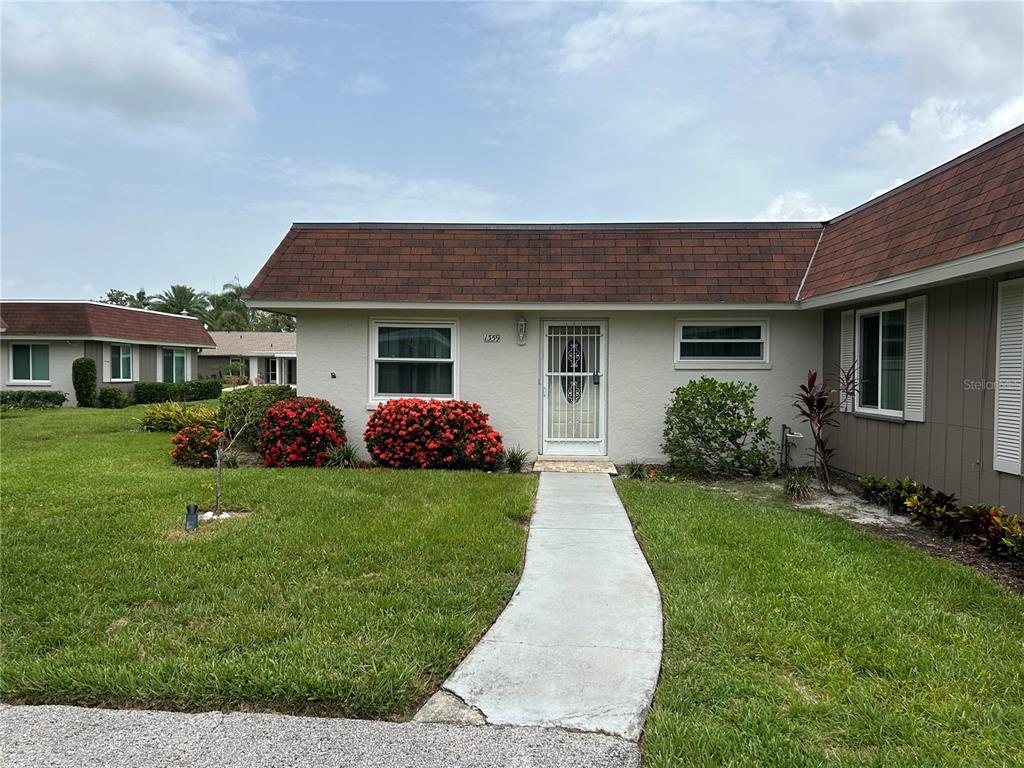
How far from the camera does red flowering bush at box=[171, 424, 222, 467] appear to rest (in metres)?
9.40

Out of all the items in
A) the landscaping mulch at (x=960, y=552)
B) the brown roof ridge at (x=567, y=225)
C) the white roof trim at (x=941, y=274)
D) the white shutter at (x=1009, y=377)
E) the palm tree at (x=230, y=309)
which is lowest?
the landscaping mulch at (x=960, y=552)

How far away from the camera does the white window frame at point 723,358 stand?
380 inches

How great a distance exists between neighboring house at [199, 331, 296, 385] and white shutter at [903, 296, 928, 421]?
3438cm

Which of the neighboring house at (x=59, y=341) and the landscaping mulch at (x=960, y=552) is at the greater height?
the neighboring house at (x=59, y=341)

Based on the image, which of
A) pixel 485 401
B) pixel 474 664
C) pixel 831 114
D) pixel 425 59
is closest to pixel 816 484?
pixel 485 401

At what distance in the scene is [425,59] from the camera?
12.2 metres

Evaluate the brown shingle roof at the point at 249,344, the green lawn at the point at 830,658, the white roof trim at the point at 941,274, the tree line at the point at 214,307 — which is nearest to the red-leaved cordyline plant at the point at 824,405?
the white roof trim at the point at 941,274

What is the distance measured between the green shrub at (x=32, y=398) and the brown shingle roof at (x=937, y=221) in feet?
79.3

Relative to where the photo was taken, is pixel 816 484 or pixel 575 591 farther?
pixel 816 484

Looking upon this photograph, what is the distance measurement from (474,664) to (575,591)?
1.31 m

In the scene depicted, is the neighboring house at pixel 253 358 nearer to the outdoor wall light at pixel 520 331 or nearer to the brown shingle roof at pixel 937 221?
the outdoor wall light at pixel 520 331

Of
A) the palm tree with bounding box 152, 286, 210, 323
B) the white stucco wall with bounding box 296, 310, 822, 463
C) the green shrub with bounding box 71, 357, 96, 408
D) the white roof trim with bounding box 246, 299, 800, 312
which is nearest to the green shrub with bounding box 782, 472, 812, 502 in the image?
the white stucco wall with bounding box 296, 310, 822, 463

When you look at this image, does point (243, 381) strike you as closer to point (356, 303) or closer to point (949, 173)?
point (356, 303)

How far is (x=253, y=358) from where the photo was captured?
3819 cm
